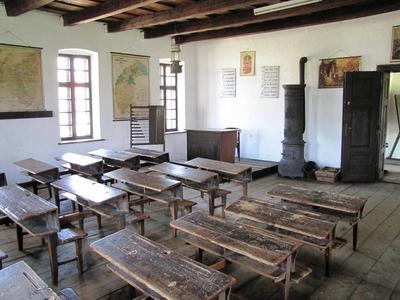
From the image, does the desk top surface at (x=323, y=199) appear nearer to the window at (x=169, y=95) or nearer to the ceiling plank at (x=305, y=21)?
the ceiling plank at (x=305, y=21)

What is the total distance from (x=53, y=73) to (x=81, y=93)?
29.3 inches

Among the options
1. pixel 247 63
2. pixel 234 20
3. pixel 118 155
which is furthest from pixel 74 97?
pixel 247 63

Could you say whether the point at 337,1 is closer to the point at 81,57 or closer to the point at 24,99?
the point at 81,57

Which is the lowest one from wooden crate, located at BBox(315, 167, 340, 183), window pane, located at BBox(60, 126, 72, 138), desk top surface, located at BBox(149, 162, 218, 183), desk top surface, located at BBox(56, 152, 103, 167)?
wooden crate, located at BBox(315, 167, 340, 183)

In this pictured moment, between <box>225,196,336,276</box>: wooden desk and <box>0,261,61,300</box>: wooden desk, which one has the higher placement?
<box>0,261,61,300</box>: wooden desk

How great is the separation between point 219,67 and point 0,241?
5777 mm

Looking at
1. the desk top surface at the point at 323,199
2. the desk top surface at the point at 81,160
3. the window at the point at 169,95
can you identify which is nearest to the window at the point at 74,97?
the desk top surface at the point at 81,160

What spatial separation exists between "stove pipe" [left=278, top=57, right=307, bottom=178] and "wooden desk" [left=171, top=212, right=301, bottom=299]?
4.04 metres

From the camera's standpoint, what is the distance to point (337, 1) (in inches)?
188

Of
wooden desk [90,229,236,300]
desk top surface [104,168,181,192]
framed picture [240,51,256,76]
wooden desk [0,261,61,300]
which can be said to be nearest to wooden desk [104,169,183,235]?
desk top surface [104,168,181,192]

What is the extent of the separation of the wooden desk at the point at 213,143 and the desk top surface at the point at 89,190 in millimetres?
3183

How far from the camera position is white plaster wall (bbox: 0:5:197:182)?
549cm

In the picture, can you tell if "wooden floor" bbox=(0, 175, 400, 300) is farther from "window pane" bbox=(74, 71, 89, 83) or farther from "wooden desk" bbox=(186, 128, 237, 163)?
"window pane" bbox=(74, 71, 89, 83)

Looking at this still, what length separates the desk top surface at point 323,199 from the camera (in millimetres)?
3184
